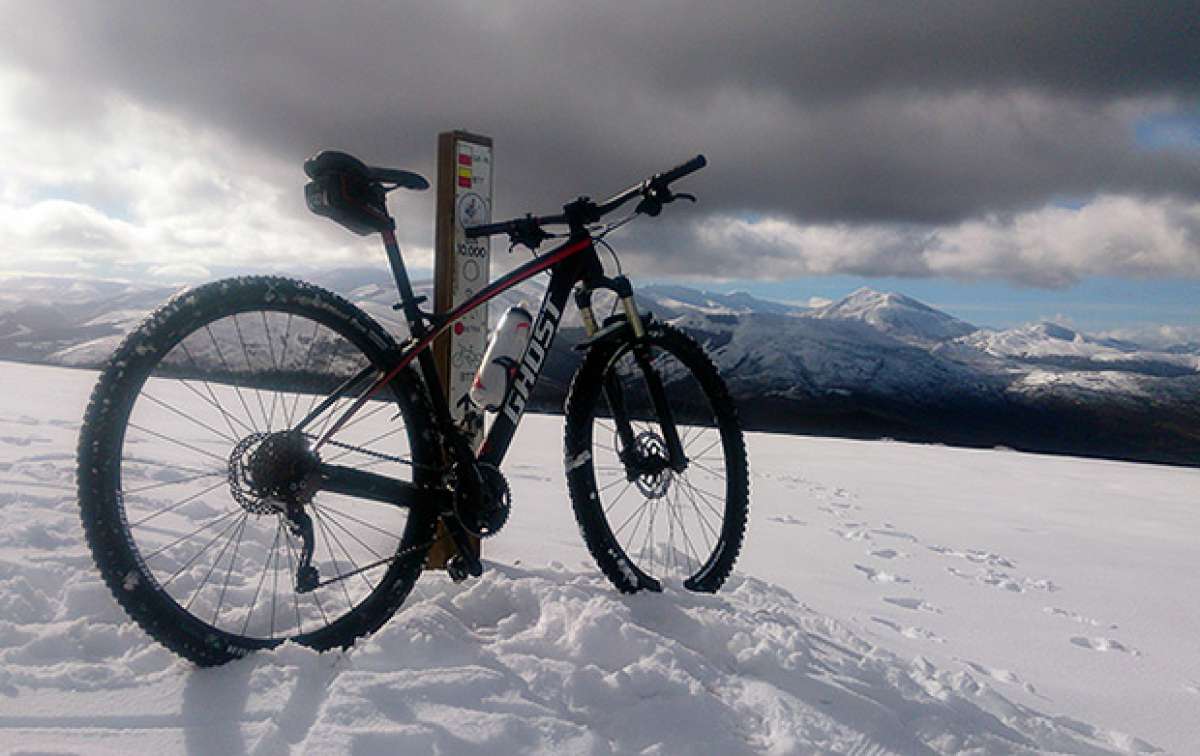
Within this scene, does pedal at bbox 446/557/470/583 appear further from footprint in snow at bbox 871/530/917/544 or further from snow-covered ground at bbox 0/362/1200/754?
footprint in snow at bbox 871/530/917/544

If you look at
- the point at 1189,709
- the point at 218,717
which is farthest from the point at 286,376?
the point at 1189,709

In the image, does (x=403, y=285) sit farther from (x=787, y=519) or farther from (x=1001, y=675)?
(x=787, y=519)

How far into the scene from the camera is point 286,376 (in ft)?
10.3

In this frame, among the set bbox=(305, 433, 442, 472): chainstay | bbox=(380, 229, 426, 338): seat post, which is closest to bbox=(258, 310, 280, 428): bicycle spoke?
bbox=(305, 433, 442, 472): chainstay

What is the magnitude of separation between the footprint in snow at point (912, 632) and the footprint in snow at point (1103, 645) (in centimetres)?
95

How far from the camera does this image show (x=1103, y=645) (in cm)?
438

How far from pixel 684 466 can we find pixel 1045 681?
228 centimetres

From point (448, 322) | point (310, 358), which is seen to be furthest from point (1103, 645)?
point (310, 358)

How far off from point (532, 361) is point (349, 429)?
3.21 ft

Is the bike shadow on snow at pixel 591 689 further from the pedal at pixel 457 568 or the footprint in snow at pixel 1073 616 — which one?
the footprint in snow at pixel 1073 616

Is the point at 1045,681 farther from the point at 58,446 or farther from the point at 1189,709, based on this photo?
the point at 58,446

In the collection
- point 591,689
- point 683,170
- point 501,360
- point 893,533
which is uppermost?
point 683,170

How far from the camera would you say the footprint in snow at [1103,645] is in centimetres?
432

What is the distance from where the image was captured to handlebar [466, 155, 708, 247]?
365 centimetres
